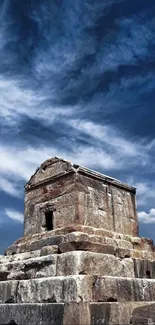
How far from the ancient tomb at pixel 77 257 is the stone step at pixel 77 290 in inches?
0.6

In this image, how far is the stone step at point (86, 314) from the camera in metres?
5.33

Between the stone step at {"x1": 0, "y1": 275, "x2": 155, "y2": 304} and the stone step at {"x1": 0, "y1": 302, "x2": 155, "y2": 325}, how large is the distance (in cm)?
25

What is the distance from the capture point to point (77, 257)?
20.5ft

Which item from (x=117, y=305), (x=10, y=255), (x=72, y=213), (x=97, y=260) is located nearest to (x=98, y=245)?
(x=97, y=260)

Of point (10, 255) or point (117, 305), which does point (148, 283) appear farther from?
point (10, 255)

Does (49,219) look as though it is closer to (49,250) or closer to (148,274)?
(49,250)

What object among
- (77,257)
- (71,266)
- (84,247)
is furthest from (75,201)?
(71,266)

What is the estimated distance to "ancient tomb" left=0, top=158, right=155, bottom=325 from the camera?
566 centimetres

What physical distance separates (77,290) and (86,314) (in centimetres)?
41

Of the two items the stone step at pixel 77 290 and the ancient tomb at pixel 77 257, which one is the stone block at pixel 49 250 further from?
the stone step at pixel 77 290

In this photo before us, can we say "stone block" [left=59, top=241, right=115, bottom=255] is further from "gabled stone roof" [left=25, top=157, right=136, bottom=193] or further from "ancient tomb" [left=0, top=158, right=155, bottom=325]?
"gabled stone roof" [left=25, top=157, right=136, bottom=193]

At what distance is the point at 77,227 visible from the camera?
6.99 metres

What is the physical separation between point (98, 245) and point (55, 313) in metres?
1.73

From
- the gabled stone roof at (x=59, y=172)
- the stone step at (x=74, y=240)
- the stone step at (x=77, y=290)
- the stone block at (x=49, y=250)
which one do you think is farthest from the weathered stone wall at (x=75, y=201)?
the stone step at (x=77, y=290)
